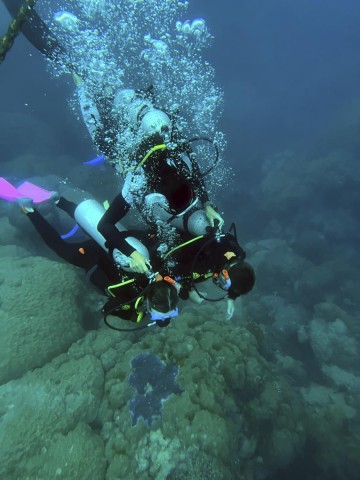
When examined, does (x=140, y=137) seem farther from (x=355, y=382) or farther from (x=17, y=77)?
(x=17, y=77)

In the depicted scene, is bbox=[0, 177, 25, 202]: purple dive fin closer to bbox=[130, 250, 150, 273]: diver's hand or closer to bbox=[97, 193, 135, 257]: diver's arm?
bbox=[97, 193, 135, 257]: diver's arm

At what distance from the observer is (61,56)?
6527 millimetres

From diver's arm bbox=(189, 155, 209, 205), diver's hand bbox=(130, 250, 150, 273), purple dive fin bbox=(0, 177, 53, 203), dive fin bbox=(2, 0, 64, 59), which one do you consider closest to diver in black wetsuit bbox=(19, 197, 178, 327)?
diver's hand bbox=(130, 250, 150, 273)

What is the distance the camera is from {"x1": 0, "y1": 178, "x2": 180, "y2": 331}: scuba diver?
2.86m

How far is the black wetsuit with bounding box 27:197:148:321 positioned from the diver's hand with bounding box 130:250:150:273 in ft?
0.62

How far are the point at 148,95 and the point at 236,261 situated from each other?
2995mm

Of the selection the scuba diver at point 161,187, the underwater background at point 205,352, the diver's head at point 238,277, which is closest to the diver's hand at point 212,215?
the scuba diver at point 161,187

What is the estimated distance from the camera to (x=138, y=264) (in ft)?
9.61

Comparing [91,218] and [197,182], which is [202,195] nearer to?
[197,182]

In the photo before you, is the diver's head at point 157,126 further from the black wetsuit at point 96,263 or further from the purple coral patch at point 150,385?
the purple coral patch at point 150,385

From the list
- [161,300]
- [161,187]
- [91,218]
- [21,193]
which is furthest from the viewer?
[21,193]

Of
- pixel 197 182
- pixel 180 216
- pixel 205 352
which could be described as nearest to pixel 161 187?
pixel 180 216

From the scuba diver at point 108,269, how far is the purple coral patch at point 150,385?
4.21 ft

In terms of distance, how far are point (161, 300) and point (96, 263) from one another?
220 centimetres
